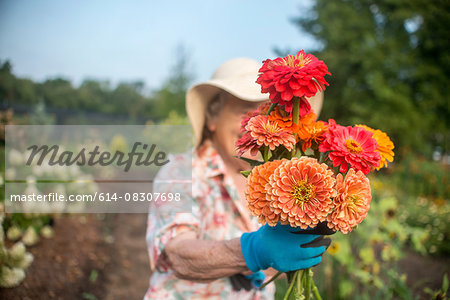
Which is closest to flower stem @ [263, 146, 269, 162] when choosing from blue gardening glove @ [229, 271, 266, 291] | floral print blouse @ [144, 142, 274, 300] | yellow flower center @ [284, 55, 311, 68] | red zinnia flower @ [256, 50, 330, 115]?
red zinnia flower @ [256, 50, 330, 115]

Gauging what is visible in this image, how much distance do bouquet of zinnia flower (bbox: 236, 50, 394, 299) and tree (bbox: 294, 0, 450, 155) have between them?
1081 centimetres

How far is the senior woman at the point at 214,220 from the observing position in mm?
1158

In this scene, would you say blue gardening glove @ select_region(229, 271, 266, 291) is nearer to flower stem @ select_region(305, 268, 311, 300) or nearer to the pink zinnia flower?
flower stem @ select_region(305, 268, 311, 300)

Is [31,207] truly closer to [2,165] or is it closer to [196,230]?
[2,165]

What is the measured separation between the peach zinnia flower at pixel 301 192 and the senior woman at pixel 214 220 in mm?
307

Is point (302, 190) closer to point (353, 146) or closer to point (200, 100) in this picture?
point (353, 146)

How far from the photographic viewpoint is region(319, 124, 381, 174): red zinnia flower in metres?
0.78

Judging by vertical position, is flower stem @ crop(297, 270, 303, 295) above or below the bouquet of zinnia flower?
below

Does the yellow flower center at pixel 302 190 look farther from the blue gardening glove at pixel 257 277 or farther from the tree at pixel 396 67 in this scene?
the tree at pixel 396 67

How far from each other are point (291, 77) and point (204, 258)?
71 centimetres

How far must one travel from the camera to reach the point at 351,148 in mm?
798

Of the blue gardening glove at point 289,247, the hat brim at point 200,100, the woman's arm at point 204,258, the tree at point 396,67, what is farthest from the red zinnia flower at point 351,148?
the tree at point 396,67

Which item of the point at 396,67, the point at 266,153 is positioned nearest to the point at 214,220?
the point at 266,153

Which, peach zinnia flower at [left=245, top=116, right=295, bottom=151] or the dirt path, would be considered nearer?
peach zinnia flower at [left=245, top=116, right=295, bottom=151]
